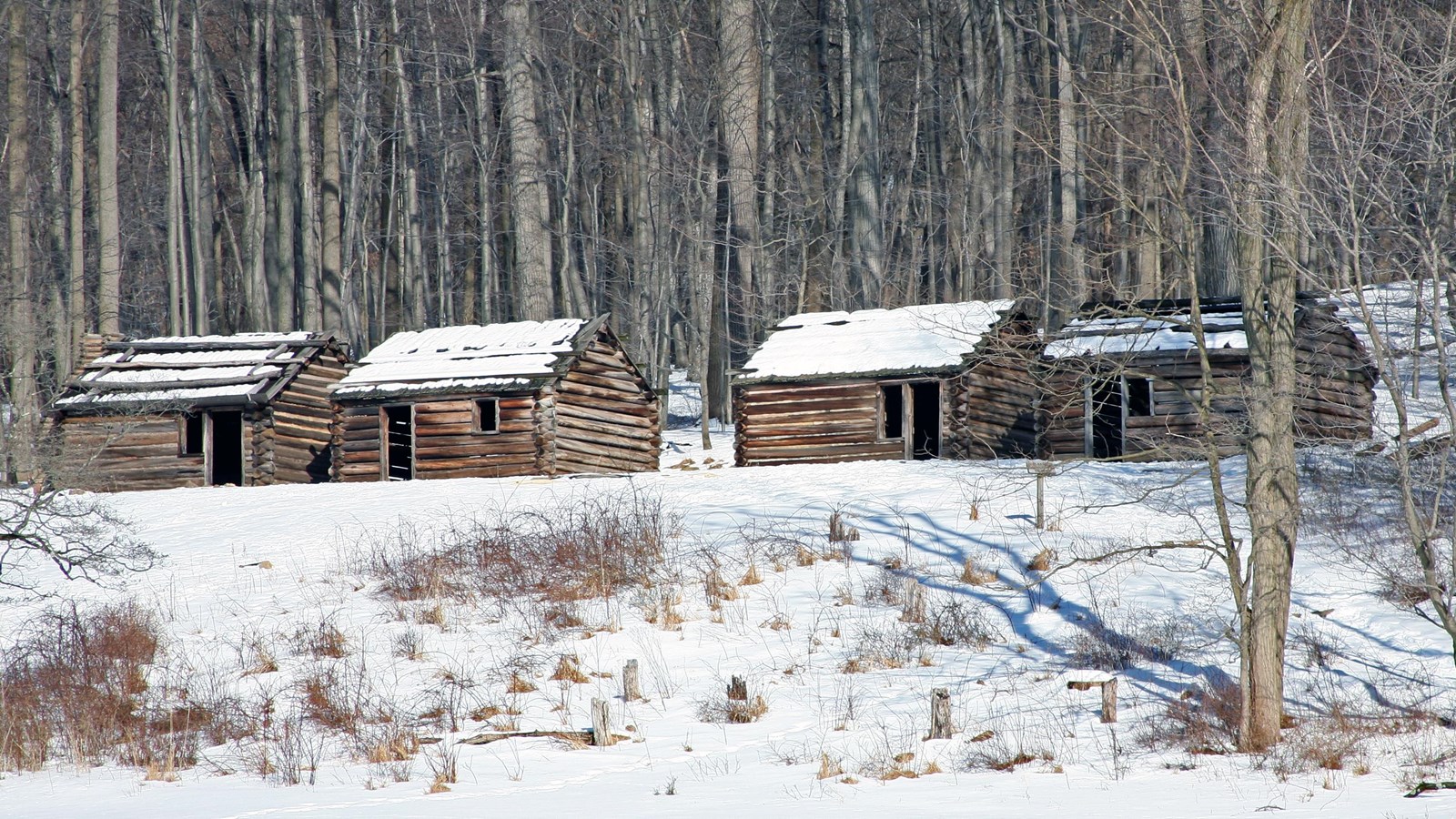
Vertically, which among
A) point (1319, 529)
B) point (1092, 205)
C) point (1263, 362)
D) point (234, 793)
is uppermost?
point (1092, 205)

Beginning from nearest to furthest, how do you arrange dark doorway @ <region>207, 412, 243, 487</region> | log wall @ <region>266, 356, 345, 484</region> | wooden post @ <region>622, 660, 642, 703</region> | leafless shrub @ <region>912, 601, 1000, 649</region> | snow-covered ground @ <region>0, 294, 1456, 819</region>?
snow-covered ground @ <region>0, 294, 1456, 819</region> → wooden post @ <region>622, 660, 642, 703</region> → leafless shrub @ <region>912, 601, 1000, 649</region> → log wall @ <region>266, 356, 345, 484</region> → dark doorway @ <region>207, 412, 243, 487</region>

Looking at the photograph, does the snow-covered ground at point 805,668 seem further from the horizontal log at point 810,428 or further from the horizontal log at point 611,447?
the horizontal log at point 611,447

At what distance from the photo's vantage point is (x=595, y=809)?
11016 millimetres

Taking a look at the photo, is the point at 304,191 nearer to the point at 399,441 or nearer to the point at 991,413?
the point at 399,441

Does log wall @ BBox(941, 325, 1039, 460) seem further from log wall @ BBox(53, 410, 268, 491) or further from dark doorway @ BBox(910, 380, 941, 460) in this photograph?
log wall @ BBox(53, 410, 268, 491)

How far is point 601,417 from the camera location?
3169 cm

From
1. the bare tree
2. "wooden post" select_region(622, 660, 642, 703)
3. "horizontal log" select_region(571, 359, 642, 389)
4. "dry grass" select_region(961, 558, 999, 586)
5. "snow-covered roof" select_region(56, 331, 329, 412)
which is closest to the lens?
"wooden post" select_region(622, 660, 642, 703)

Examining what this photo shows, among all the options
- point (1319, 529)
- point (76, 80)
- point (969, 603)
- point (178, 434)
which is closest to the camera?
point (969, 603)

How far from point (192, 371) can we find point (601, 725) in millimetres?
22974

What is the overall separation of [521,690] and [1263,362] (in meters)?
8.41

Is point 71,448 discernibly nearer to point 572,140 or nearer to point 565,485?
point 565,485

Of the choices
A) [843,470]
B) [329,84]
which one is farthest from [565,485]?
[329,84]

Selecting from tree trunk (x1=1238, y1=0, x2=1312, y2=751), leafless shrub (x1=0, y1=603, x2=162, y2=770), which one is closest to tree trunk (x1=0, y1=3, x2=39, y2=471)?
leafless shrub (x1=0, y1=603, x2=162, y2=770)

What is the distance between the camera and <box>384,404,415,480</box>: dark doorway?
31.2 m
